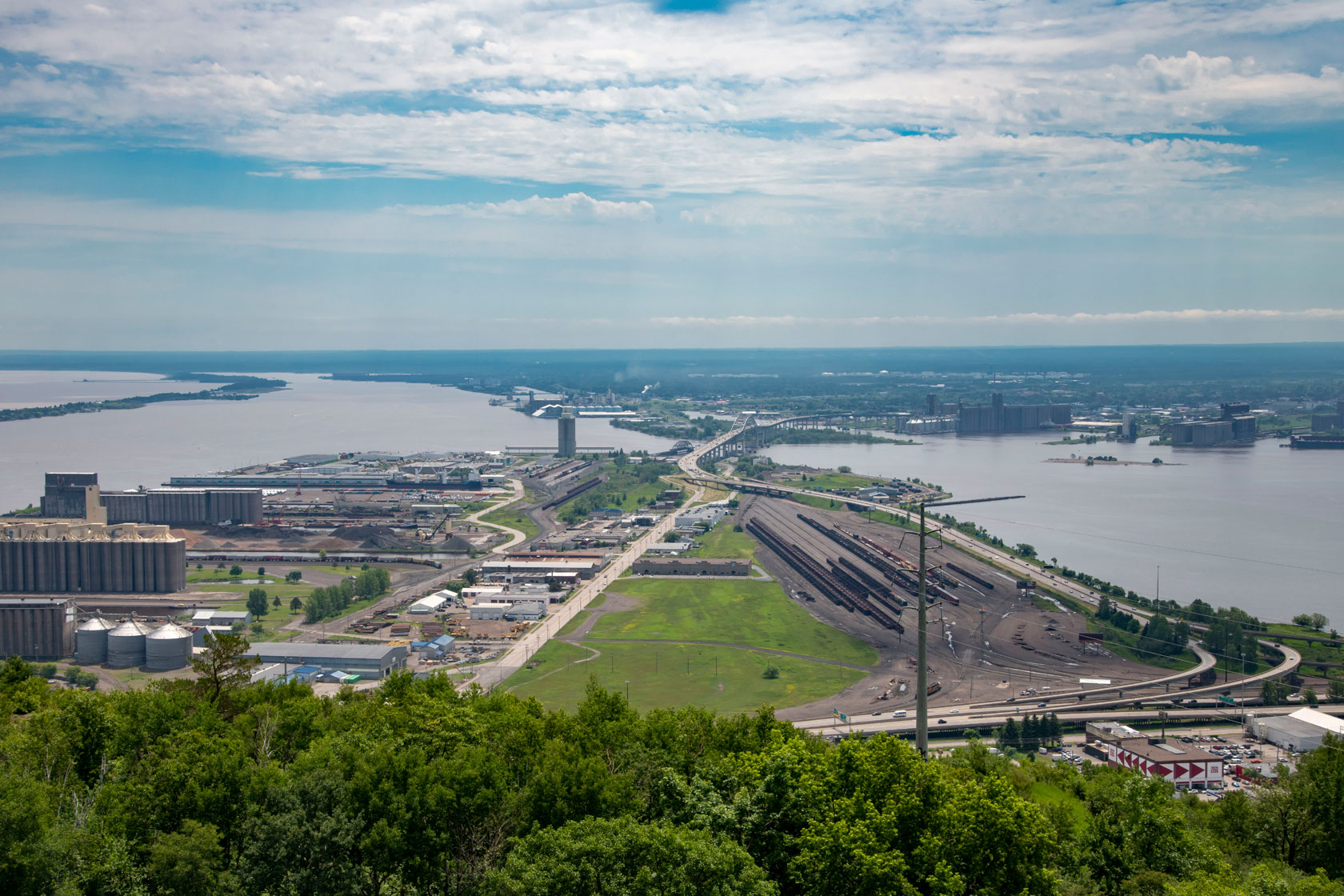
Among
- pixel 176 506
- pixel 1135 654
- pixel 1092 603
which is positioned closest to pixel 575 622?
pixel 1135 654

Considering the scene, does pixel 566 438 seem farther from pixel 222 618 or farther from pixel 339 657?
pixel 339 657

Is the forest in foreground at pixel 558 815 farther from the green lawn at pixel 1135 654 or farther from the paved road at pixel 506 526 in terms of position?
the paved road at pixel 506 526

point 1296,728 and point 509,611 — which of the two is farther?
point 509,611

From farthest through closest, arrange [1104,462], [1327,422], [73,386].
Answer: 1. [73,386]
2. [1327,422]
3. [1104,462]

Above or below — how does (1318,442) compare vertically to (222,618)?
above

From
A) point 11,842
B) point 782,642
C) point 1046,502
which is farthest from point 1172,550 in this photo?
point 11,842

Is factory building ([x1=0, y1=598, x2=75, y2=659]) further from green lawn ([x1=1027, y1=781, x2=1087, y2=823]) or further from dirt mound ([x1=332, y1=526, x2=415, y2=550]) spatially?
Result: green lawn ([x1=1027, y1=781, x2=1087, y2=823])
